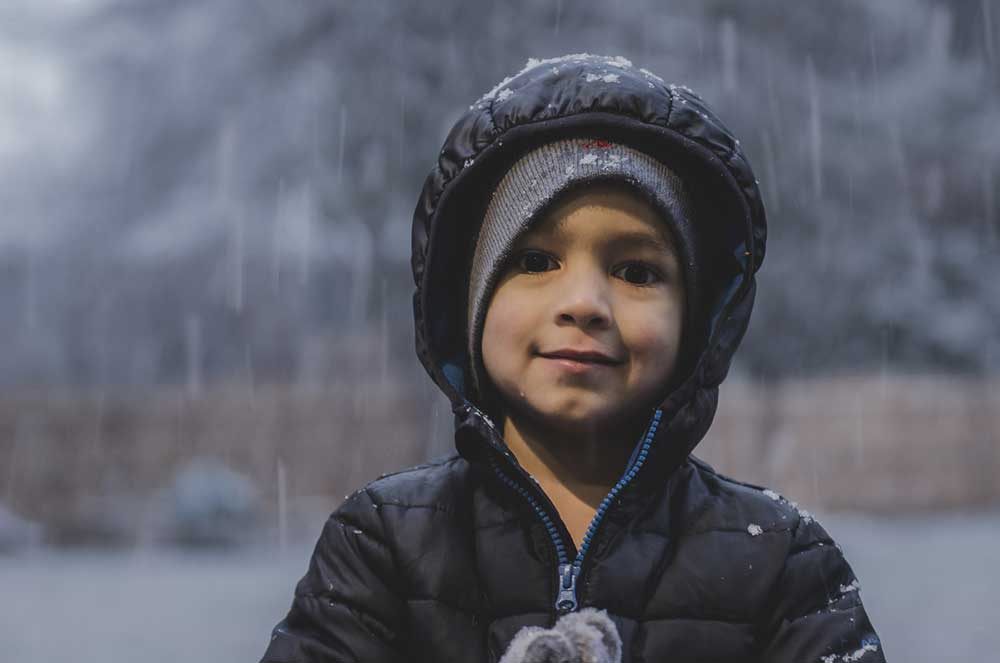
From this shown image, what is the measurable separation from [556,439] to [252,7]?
655 centimetres

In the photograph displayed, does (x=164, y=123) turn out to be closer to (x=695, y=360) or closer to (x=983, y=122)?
(x=983, y=122)

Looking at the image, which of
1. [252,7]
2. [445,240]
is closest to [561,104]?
[445,240]

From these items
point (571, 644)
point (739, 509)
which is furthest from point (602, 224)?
point (571, 644)

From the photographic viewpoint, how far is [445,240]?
1.54m

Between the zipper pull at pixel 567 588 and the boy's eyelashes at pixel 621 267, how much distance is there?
1.24ft

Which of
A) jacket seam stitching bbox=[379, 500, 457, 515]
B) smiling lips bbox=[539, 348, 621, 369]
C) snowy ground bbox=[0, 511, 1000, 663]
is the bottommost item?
snowy ground bbox=[0, 511, 1000, 663]

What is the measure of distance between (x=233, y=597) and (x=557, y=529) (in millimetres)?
4387

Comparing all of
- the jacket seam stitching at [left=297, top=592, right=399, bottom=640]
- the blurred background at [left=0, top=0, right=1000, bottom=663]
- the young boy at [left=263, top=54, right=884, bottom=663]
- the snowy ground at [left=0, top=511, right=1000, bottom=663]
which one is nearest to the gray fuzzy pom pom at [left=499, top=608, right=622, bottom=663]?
the young boy at [left=263, top=54, right=884, bottom=663]

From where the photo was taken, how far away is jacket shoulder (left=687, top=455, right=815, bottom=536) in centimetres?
143

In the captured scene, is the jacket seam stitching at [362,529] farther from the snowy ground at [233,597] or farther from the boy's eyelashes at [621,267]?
the snowy ground at [233,597]

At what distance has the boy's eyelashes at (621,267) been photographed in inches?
55.4

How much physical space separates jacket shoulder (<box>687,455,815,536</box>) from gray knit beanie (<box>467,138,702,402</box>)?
7.9 inches

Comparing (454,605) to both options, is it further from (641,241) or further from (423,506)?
(641,241)

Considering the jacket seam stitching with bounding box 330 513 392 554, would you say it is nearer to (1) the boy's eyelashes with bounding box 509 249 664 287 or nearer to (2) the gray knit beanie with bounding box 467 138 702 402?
(2) the gray knit beanie with bounding box 467 138 702 402
